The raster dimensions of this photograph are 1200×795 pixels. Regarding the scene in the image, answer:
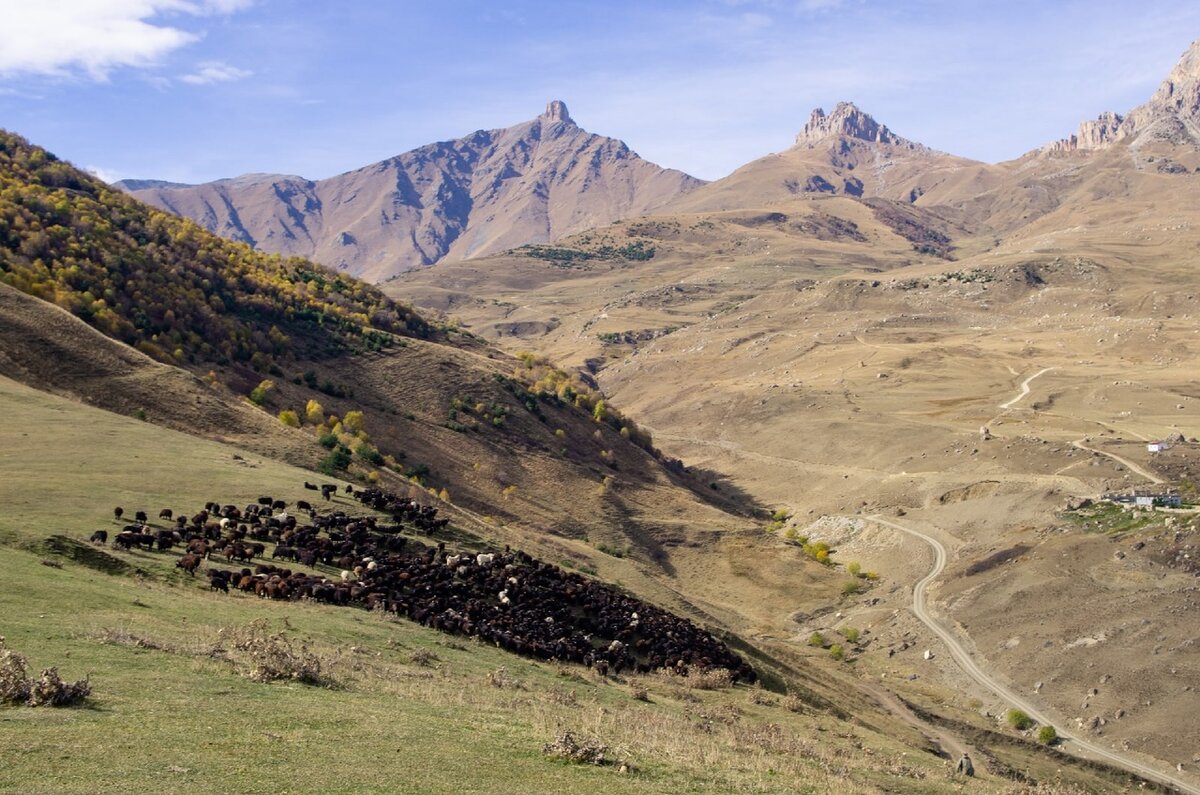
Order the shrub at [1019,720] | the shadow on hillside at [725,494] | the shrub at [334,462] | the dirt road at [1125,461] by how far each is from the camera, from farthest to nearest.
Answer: the shadow on hillside at [725,494] < the dirt road at [1125,461] < the shrub at [334,462] < the shrub at [1019,720]

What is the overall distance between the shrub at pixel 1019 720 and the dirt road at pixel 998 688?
697 millimetres

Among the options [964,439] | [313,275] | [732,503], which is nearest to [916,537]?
[732,503]

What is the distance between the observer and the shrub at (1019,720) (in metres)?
45.3

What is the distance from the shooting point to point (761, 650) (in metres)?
42.9

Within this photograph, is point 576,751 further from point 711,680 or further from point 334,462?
point 334,462

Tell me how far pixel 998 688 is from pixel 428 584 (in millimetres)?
32200

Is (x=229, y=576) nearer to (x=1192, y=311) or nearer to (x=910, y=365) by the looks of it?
(x=910, y=365)

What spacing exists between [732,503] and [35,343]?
200 ft

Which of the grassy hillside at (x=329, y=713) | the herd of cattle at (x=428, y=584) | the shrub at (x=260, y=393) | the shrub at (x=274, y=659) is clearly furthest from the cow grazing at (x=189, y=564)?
the shrub at (x=260, y=393)

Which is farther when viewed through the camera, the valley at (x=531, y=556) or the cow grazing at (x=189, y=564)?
the cow grazing at (x=189, y=564)

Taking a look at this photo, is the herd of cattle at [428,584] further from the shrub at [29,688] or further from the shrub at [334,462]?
the shrub at [334,462]

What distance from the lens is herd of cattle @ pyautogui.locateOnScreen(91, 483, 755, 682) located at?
101ft

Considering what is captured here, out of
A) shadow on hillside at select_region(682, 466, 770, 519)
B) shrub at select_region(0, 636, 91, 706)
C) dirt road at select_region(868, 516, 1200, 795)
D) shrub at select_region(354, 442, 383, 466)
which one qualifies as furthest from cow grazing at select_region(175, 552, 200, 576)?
shadow on hillside at select_region(682, 466, 770, 519)

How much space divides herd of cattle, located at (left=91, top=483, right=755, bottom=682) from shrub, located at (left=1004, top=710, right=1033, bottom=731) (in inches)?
678
